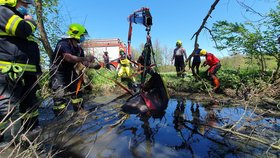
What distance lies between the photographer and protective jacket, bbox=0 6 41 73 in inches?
106

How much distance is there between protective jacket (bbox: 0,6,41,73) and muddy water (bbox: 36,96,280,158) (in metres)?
0.90

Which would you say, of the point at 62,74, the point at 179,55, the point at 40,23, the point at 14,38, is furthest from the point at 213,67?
the point at 14,38

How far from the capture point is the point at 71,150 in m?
2.84

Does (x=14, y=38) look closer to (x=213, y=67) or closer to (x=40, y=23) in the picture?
(x=40, y=23)

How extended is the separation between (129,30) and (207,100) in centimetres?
290

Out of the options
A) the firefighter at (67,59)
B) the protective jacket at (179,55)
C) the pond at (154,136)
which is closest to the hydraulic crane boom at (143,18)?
the firefighter at (67,59)

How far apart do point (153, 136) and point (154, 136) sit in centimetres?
Result: 1

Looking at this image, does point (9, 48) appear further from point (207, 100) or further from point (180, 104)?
point (207, 100)

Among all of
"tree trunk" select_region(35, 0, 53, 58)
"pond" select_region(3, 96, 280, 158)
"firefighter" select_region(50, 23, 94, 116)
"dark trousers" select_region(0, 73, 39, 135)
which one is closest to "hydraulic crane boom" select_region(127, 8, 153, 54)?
"firefighter" select_region(50, 23, 94, 116)

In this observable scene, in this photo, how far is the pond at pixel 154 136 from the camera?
2.71m

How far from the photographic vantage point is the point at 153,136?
11.0 feet

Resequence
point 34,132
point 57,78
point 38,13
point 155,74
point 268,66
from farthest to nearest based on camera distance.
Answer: point 268,66
point 38,13
point 155,74
point 57,78
point 34,132

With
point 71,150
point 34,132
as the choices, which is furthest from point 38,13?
point 71,150

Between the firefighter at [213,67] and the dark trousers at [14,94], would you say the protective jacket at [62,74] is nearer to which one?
the dark trousers at [14,94]
